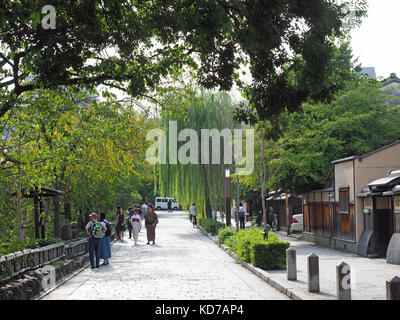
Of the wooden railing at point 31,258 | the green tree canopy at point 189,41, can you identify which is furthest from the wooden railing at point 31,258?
the green tree canopy at point 189,41

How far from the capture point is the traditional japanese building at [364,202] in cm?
1905

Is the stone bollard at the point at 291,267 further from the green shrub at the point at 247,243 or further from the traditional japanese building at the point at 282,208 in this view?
the traditional japanese building at the point at 282,208

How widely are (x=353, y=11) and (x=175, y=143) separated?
23832 millimetres

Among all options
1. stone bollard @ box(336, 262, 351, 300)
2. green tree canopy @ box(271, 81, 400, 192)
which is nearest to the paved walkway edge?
stone bollard @ box(336, 262, 351, 300)

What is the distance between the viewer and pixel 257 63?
10.4 m

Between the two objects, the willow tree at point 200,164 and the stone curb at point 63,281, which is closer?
the stone curb at point 63,281

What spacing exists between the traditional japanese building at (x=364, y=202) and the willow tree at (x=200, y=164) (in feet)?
34.9

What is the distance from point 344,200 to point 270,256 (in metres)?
8.30

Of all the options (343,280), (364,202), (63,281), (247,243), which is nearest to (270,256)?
(247,243)

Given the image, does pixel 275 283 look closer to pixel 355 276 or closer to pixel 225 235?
pixel 355 276

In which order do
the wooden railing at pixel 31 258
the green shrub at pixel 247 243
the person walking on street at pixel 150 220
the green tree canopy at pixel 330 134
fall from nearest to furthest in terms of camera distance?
the wooden railing at pixel 31 258 → the green shrub at pixel 247 243 → the person walking on street at pixel 150 220 → the green tree canopy at pixel 330 134

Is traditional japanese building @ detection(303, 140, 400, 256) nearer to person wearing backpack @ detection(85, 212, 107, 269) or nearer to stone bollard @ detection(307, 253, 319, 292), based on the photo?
stone bollard @ detection(307, 253, 319, 292)

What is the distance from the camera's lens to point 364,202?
67.8ft

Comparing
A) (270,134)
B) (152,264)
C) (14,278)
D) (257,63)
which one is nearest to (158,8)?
(257,63)
